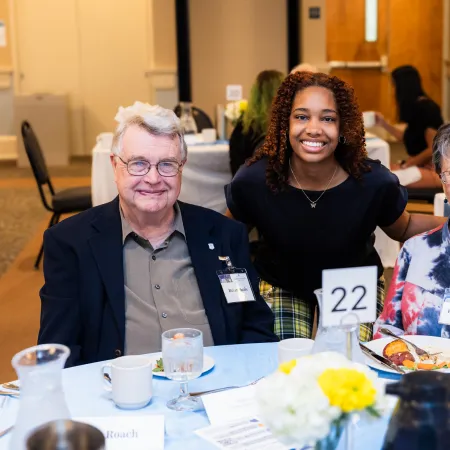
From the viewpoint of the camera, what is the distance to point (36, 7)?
35.2ft

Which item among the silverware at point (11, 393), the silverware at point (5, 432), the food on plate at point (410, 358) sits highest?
the silverware at point (5, 432)

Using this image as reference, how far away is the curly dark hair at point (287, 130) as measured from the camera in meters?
2.78

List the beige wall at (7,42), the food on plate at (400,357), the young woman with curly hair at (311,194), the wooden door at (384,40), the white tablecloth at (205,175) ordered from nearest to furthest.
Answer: the food on plate at (400,357)
the young woman with curly hair at (311,194)
the white tablecloth at (205,175)
the beige wall at (7,42)
the wooden door at (384,40)

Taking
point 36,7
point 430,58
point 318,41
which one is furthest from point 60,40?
point 430,58

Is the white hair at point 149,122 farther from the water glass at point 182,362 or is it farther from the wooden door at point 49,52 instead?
the wooden door at point 49,52

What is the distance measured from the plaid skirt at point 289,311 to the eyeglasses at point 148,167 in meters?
0.82

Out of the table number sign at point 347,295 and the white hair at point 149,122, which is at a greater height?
the white hair at point 149,122

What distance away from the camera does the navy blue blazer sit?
7.16 ft

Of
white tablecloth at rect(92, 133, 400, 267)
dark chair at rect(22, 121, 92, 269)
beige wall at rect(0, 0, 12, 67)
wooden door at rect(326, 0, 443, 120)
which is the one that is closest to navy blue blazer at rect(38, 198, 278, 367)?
white tablecloth at rect(92, 133, 400, 267)

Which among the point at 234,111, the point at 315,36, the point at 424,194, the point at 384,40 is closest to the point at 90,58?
the point at 315,36

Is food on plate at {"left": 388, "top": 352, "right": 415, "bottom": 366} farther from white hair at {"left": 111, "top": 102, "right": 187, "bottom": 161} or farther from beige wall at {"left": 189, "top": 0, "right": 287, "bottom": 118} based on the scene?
beige wall at {"left": 189, "top": 0, "right": 287, "bottom": 118}

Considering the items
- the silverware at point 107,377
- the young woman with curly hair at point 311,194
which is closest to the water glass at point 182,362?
the silverware at point 107,377

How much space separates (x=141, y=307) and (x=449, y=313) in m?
0.84

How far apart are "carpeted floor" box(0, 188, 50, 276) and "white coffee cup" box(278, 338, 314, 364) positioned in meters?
4.24
